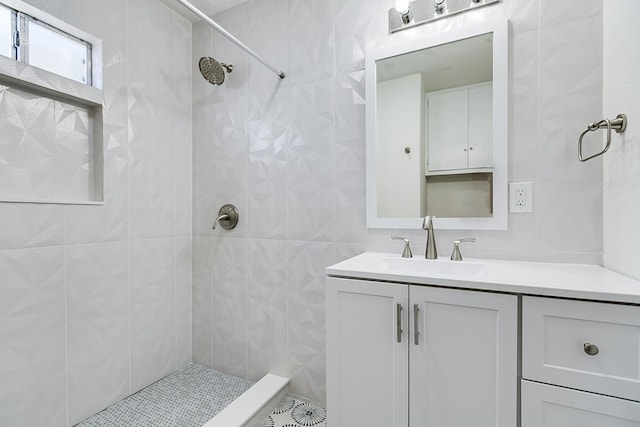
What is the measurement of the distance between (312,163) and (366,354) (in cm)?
101

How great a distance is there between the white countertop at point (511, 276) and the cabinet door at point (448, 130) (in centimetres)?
45

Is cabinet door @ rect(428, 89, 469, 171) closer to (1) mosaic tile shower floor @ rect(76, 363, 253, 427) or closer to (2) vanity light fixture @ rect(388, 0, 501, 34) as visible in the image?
(2) vanity light fixture @ rect(388, 0, 501, 34)

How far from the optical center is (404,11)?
4.46ft

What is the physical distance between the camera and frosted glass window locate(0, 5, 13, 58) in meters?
1.25

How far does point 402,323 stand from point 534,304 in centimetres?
38

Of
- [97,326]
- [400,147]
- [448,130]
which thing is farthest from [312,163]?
[97,326]

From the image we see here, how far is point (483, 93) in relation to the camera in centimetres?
128

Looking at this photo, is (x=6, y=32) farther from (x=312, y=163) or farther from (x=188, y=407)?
(x=188, y=407)

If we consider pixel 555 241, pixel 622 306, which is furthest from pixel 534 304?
pixel 555 241

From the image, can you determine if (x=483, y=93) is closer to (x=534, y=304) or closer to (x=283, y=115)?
(x=534, y=304)

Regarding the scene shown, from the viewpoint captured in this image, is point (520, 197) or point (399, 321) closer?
point (399, 321)

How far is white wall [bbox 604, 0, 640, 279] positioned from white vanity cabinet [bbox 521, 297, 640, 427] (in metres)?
0.29

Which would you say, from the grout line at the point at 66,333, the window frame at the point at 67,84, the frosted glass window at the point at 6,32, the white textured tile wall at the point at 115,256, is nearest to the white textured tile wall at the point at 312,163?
the white textured tile wall at the point at 115,256

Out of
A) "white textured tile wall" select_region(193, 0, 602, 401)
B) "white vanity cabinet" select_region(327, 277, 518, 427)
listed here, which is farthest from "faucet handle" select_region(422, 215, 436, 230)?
"white vanity cabinet" select_region(327, 277, 518, 427)
